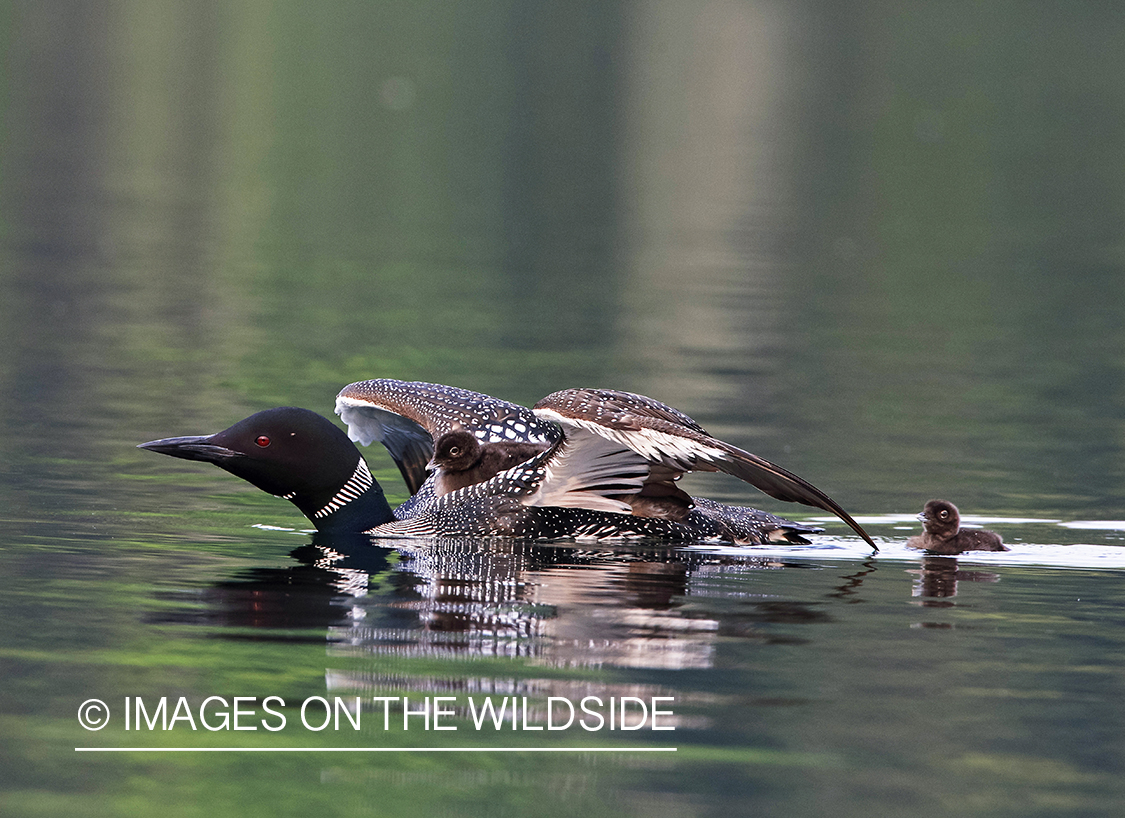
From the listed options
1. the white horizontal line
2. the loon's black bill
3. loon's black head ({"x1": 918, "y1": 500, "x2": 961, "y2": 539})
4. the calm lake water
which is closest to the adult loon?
the loon's black bill

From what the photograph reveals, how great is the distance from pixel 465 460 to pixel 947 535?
2533 millimetres

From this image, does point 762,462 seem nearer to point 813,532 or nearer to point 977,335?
point 813,532

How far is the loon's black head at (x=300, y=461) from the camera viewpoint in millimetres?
9250

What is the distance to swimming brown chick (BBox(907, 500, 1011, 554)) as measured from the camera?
30.1 feet

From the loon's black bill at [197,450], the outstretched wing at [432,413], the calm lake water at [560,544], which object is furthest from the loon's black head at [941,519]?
the loon's black bill at [197,450]

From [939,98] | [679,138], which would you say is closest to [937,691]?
[679,138]

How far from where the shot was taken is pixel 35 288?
65.6ft

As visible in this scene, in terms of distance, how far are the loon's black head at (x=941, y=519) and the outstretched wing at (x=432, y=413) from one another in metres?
2.20

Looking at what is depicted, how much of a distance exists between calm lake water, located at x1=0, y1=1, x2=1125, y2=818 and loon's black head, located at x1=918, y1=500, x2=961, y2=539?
0.55ft

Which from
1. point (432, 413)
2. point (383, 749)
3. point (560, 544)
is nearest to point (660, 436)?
point (560, 544)

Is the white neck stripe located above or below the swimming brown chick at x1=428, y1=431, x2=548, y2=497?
below

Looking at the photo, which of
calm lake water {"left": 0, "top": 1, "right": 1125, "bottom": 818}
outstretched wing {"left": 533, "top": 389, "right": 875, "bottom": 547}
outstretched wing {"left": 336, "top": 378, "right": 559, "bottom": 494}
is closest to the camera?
calm lake water {"left": 0, "top": 1, "right": 1125, "bottom": 818}

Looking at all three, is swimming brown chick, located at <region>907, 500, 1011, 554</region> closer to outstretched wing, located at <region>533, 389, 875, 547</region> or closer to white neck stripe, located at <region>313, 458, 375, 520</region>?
outstretched wing, located at <region>533, 389, 875, 547</region>

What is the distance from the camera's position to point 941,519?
30.1 ft
